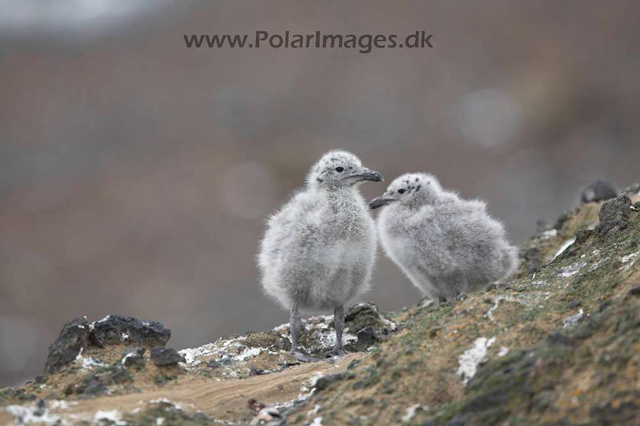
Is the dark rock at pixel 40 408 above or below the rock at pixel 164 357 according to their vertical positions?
below

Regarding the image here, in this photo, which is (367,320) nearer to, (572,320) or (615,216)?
(615,216)

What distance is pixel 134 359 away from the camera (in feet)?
17.8

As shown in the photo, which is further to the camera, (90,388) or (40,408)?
(90,388)

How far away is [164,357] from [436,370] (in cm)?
212

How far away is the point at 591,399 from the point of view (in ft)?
11.4

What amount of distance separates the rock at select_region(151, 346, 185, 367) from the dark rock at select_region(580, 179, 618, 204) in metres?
6.74

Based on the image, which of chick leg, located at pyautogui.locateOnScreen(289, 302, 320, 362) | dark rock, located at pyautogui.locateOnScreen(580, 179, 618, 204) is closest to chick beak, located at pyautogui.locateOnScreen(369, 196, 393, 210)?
chick leg, located at pyautogui.locateOnScreen(289, 302, 320, 362)

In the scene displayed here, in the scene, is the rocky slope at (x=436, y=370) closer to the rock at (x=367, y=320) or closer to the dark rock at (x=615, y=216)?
the dark rock at (x=615, y=216)

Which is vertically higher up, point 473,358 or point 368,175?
point 368,175

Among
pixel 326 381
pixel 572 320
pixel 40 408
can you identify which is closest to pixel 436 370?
pixel 326 381

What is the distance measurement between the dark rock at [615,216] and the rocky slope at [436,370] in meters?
0.01

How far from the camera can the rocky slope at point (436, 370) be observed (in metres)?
3.72

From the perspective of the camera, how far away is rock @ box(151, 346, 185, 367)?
556 centimetres

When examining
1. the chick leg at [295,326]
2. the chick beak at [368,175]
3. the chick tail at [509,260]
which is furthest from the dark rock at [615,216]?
the chick leg at [295,326]
